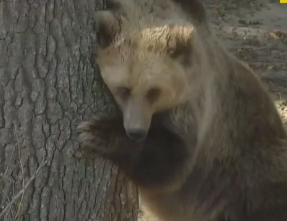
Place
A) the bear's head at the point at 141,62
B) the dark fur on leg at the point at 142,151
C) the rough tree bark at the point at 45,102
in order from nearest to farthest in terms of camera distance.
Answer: the rough tree bark at the point at 45,102 < the bear's head at the point at 141,62 < the dark fur on leg at the point at 142,151

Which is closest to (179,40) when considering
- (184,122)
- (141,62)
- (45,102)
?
(141,62)

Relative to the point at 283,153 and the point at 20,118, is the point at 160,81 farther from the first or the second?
the point at 283,153

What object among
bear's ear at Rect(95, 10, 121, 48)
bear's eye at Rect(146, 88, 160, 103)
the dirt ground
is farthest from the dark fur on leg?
the dirt ground

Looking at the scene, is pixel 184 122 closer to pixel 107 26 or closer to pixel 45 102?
pixel 107 26

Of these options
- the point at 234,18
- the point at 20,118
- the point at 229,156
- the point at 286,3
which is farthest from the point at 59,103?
the point at 286,3

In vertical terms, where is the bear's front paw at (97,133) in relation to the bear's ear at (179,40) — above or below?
below

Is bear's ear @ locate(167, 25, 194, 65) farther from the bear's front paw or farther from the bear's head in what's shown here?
the bear's front paw

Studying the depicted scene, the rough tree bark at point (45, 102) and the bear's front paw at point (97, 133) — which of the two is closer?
the rough tree bark at point (45, 102)

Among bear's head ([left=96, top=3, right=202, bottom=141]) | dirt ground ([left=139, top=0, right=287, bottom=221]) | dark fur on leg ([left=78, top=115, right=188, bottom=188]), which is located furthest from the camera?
dirt ground ([left=139, top=0, right=287, bottom=221])

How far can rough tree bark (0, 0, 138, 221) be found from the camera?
3578mm

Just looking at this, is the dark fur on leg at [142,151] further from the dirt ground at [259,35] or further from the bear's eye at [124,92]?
the dirt ground at [259,35]

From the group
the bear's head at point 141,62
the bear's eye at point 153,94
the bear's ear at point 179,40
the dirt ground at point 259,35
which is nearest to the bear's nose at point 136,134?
the bear's head at point 141,62

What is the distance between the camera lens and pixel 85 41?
375 centimetres

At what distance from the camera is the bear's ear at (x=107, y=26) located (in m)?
3.75
